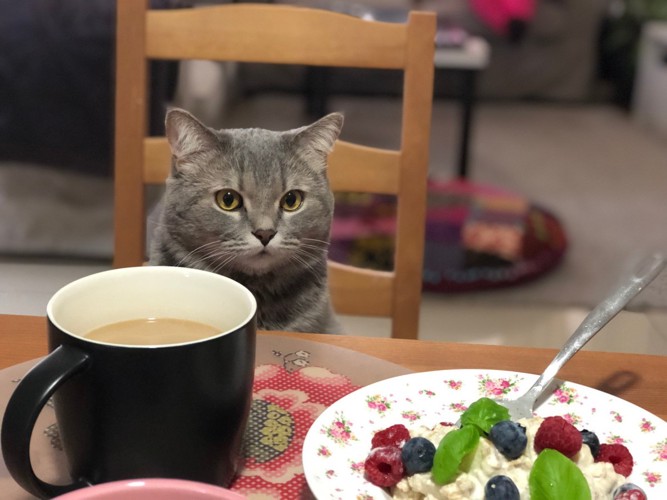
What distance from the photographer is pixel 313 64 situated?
964mm

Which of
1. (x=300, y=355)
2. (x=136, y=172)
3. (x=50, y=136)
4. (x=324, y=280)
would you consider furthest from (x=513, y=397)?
(x=50, y=136)

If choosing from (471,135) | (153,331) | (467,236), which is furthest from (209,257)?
(471,135)

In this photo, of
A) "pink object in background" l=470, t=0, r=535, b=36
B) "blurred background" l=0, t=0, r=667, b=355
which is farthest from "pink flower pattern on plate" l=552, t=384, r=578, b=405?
"pink object in background" l=470, t=0, r=535, b=36

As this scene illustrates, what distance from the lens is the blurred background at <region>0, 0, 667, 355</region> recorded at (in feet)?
4.47

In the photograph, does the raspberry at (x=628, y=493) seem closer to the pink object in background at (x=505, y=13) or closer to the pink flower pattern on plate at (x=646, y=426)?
the pink flower pattern on plate at (x=646, y=426)

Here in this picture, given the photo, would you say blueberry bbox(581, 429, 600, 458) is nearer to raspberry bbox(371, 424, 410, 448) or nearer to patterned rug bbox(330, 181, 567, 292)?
raspberry bbox(371, 424, 410, 448)

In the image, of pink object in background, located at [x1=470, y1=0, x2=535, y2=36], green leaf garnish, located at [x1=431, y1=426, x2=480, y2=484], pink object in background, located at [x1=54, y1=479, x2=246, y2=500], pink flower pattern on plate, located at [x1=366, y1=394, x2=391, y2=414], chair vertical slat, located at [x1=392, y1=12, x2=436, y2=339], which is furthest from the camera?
pink object in background, located at [x1=470, y1=0, x2=535, y2=36]

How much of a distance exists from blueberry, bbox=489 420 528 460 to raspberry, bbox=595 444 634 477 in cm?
7

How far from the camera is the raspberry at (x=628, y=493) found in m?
0.47

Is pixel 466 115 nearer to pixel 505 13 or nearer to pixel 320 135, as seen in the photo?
pixel 505 13

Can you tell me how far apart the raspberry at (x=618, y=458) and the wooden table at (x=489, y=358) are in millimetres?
113

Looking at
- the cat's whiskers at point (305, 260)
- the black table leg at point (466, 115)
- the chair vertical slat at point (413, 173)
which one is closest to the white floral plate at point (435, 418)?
the cat's whiskers at point (305, 260)

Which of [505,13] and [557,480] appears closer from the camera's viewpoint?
[557,480]

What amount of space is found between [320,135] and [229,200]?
0.11 meters
